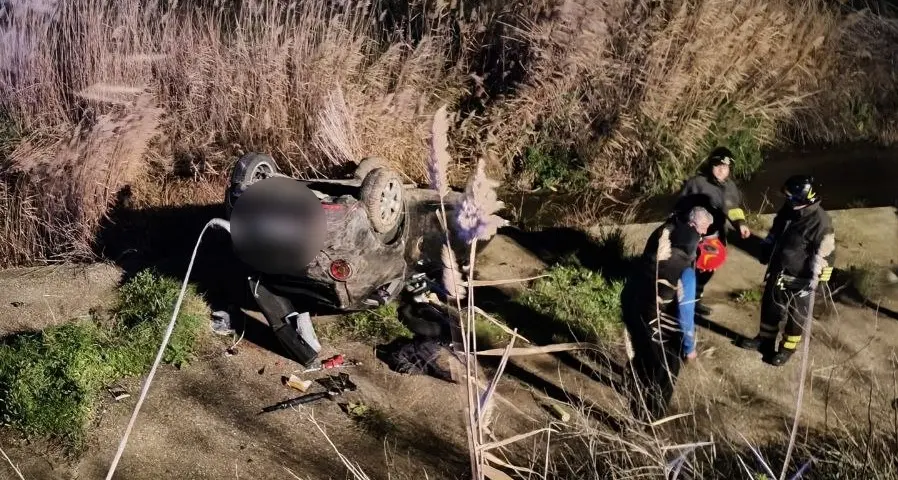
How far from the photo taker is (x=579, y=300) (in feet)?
19.5

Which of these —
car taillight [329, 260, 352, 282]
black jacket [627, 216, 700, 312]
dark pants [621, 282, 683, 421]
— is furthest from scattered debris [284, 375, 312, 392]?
black jacket [627, 216, 700, 312]

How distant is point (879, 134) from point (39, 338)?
8585mm

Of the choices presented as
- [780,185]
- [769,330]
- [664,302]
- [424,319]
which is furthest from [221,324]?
[780,185]

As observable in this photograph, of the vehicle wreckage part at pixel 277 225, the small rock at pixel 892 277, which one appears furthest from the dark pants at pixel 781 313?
the vehicle wreckage part at pixel 277 225

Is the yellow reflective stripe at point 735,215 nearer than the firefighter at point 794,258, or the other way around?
the firefighter at point 794,258

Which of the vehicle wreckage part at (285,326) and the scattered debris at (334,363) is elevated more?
the vehicle wreckage part at (285,326)

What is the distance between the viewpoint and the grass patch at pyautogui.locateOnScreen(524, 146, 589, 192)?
7844 millimetres

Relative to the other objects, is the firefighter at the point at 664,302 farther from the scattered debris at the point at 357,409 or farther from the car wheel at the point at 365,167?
the car wheel at the point at 365,167

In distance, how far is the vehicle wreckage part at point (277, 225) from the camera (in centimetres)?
418

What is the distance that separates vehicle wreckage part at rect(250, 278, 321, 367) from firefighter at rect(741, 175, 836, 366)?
2989 millimetres

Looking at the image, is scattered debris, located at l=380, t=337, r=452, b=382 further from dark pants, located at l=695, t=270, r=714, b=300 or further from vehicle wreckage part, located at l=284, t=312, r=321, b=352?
dark pants, located at l=695, t=270, r=714, b=300

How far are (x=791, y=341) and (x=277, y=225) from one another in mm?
3442

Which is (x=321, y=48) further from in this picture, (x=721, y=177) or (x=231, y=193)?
(x=721, y=177)

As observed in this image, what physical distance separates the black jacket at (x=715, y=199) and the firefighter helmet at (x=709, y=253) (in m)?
0.08
